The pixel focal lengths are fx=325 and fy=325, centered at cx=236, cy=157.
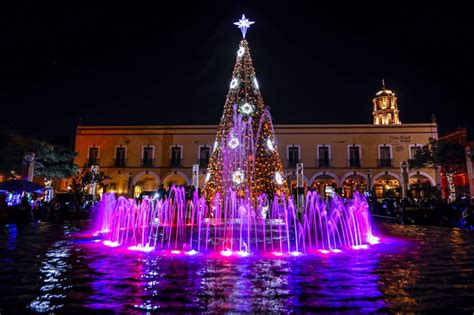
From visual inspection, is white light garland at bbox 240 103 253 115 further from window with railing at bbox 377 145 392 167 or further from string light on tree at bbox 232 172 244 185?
window with railing at bbox 377 145 392 167

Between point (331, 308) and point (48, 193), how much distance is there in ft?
91.0

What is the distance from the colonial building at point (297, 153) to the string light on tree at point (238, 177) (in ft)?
68.5

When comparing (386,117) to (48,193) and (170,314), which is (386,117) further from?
(170,314)

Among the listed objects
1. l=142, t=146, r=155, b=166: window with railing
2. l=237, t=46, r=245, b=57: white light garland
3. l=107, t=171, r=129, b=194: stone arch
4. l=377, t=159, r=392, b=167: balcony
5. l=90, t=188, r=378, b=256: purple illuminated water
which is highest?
l=237, t=46, r=245, b=57: white light garland

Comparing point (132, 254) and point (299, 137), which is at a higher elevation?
point (299, 137)

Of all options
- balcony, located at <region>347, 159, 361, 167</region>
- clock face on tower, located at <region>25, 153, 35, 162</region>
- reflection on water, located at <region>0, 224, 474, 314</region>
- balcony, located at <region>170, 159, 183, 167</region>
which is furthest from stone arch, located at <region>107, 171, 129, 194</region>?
reflection on water, located at <region>0, 224, 474, 314</region>

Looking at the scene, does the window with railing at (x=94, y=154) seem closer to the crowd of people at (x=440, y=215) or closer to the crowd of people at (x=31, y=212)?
the crowd of people at (x=31, y=212)

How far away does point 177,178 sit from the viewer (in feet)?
115

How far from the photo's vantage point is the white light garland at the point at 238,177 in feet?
42.7

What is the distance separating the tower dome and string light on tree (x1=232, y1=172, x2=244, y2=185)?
3647 cm

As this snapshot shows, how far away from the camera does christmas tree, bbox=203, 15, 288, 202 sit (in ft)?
42.6

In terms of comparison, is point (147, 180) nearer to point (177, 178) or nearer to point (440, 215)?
point (177, 178)

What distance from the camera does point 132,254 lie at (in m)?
7.43

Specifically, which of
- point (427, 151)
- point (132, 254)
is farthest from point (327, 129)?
point (132, 254)
